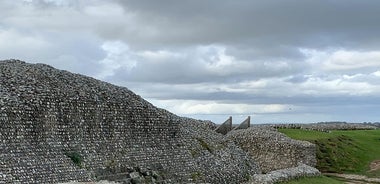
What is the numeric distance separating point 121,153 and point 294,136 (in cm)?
2930

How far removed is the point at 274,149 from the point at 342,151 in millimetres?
9645

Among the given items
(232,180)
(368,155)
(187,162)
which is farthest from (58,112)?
(368,155)

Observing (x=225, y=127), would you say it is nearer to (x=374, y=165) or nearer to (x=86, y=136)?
(x=374, y=165)

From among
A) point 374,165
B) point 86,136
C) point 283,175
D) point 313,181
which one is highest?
point 86,136

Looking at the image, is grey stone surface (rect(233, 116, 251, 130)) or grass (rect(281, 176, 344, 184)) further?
grey stone surface (rect(233, 116, 251, 130))

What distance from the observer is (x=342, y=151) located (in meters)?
56.2

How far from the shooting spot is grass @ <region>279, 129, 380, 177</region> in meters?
52.7

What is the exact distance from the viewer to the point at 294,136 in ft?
191

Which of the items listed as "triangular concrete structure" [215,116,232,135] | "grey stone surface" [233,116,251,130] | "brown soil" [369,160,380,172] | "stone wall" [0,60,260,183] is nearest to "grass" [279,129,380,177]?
"brown soil" [369,160,380,172]

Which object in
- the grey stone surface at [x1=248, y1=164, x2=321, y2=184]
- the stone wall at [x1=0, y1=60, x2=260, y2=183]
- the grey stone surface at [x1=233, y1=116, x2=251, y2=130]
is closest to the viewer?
the stone wall at [x1=0, y1=60, x2=260, y2=183]

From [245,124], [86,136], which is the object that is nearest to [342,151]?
[245,124]

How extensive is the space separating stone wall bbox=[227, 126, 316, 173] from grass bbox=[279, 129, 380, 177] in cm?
358

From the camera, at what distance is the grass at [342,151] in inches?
2076

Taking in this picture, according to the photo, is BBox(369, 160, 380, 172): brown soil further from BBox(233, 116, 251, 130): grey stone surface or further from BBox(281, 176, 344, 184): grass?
BBox(233, 116, 251, 130): grey stone surface
